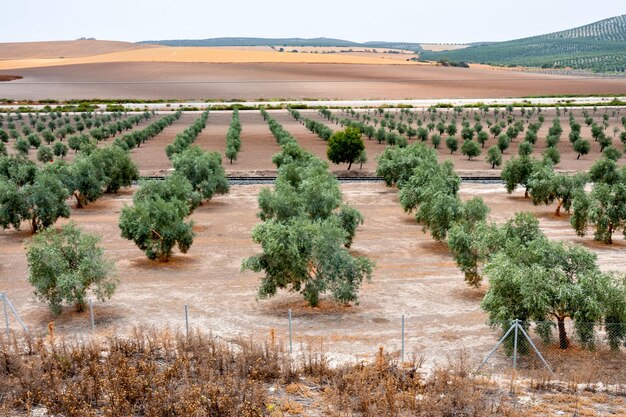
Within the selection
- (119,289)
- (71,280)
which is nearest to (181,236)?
(119,289)

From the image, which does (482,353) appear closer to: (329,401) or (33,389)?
(329,401)

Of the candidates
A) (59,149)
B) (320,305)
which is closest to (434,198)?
(320,305)

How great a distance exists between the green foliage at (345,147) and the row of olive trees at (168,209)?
19.3m

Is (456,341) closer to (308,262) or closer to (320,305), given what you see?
(320,305)

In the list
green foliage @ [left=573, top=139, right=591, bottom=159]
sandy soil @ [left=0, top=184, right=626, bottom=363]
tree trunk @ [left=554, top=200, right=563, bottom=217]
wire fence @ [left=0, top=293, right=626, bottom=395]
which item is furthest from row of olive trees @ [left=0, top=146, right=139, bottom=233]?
green foliage @ [left=573, top=139, right=591, bottom=159]

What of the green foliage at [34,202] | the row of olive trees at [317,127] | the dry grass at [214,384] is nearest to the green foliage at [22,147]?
the row of olive trees at [317,127]

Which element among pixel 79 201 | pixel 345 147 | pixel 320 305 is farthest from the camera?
pixel 345 147

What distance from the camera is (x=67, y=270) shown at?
29.6 meters

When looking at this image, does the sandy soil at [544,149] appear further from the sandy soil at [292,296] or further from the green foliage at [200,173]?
the sandy soil at [292,296]

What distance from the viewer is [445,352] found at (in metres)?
24.8

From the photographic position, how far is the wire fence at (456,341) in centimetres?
2297

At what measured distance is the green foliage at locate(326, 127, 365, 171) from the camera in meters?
70.4

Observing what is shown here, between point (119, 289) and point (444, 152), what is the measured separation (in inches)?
2445

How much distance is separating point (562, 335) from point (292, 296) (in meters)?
13.2
